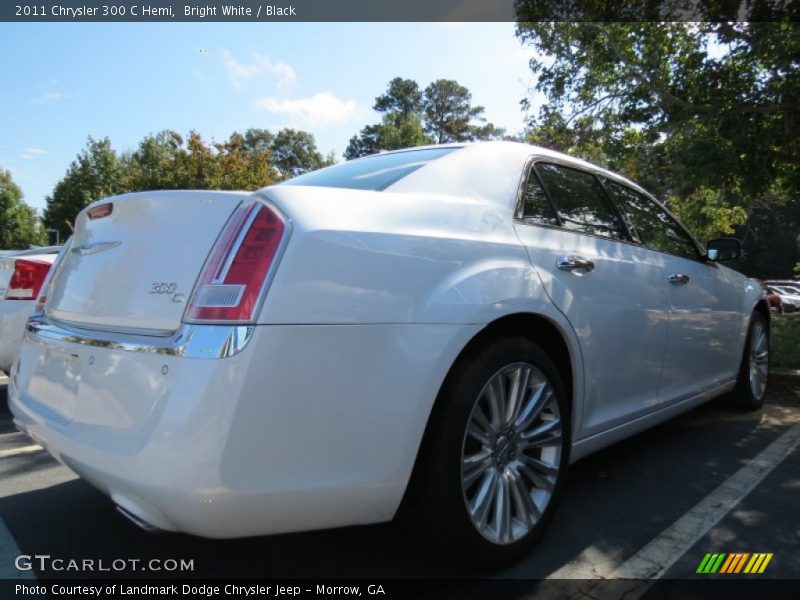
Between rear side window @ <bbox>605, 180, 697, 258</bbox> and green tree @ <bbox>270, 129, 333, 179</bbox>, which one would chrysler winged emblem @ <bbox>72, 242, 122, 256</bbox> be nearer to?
rear side window @ <bbox>605, 180, 697, 258</bbox>

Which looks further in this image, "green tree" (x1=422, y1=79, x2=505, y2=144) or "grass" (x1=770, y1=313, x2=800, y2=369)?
"green tree" (x1=422, y1=79, x2=505, y2=144)

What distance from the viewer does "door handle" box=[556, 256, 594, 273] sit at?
2.38 m

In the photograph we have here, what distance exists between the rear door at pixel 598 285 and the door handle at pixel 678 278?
11 cm

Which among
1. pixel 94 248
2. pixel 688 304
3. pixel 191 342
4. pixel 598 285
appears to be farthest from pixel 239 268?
pixel 688 304

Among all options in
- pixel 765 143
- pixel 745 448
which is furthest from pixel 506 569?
pixel 765 143

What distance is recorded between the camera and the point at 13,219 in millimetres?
52531

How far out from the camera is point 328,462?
1641 mm

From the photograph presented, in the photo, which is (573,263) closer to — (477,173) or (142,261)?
(477,173)

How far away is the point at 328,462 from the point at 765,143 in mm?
9020

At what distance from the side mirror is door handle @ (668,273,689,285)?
0.72 metres

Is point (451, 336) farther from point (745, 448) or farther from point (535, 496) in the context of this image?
point (745, 448)

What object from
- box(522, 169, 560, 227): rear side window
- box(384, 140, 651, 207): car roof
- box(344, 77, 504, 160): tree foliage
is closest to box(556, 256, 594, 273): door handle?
box(522, 169, 560, 227): rear side window

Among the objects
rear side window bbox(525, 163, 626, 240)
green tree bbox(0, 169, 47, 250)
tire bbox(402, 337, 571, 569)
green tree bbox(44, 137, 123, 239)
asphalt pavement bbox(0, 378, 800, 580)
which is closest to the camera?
tire bbox(402, 337, 571, 569)

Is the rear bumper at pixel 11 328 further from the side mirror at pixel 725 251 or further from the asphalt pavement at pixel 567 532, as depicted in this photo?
the side mirror at pixel 725 251
